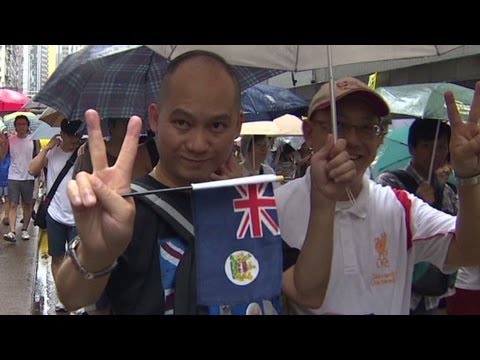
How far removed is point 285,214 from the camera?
2184 mm

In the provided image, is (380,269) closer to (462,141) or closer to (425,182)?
(462,141)

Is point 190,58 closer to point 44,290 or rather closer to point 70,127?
point 70,127

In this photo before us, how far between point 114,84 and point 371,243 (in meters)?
2.14

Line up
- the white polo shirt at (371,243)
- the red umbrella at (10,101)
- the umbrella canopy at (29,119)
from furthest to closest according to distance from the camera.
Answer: the red umbrella at (10,101) → the umbrella canopy at (29,119) → the white polo shirt at (371,243)

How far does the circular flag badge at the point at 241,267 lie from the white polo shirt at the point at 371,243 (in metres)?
0.39

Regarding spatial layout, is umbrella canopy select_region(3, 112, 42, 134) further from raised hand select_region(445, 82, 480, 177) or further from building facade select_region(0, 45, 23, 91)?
raised hand select_region(445, 82, 480, 177)

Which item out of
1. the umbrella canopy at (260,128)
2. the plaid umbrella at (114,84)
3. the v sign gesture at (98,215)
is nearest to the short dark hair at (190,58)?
the v sign gesture at (98,215)

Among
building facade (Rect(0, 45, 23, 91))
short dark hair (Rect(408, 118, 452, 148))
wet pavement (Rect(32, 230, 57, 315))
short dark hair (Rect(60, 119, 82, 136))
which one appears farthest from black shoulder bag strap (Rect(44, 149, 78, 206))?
short dark hair (Rect(408, 118, 452, 148))

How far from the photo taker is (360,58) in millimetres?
2490

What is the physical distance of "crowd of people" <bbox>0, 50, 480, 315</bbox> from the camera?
1.59m

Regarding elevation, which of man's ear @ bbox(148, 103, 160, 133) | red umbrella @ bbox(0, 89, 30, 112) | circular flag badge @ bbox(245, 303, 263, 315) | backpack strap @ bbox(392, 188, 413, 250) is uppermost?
red umbrella @ bbox(0, 89, 30, 112)

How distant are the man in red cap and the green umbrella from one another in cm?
182

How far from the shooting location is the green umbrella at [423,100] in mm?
4082

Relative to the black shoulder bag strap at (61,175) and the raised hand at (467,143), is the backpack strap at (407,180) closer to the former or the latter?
the raised hand at (467,143)
